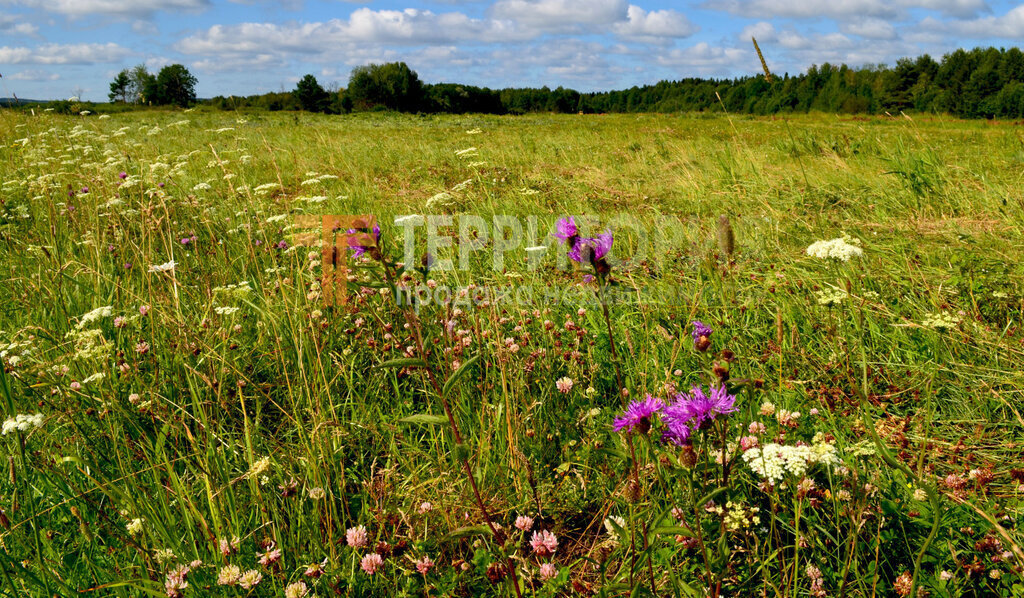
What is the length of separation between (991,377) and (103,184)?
5676 millimetres

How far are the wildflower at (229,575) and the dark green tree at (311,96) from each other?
5919 centimetres

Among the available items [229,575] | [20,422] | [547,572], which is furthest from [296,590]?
[20,422]

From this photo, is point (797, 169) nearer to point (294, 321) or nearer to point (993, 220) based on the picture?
point (993, 220)

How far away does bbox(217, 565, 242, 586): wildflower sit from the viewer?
53.4 inches

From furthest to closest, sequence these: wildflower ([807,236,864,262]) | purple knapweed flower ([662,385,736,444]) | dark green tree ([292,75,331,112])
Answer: dark green tree ([292,75,331,112]) → wildflower ([807,236,864,262]) → purple knapweed flower ([662,385,736,444])

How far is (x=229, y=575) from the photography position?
1.36 m

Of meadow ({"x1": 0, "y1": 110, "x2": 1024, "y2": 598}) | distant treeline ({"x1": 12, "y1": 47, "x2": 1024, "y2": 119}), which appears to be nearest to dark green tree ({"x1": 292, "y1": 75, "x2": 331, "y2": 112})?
distant treeline ({"x1": 12, "y1": 47, "x2": 1024, "y2": 119})

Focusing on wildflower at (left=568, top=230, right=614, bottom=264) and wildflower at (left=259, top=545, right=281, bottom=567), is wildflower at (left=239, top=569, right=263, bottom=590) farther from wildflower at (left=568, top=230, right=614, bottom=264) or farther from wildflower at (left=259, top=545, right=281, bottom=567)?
wildflower at (left=568, top=230, right=614, bottom=264)

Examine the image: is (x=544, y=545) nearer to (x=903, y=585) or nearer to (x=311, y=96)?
(x=903, y=585)

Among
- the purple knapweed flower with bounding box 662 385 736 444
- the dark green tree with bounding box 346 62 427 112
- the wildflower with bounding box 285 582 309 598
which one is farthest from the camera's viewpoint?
the dark green tree with bounding box 346 62 427 112

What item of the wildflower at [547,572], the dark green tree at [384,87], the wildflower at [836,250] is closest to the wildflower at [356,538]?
the wildflower at [547,572]

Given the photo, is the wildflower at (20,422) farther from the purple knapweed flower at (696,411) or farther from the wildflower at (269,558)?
the purple knapweed flower at (696,411)

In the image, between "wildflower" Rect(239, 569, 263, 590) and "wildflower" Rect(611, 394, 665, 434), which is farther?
"wildflower" Rect(239, 569, 263, 590)

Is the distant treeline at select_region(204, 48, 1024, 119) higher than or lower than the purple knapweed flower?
higher
